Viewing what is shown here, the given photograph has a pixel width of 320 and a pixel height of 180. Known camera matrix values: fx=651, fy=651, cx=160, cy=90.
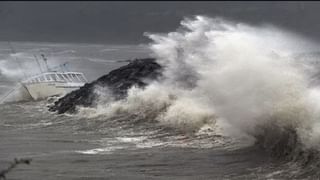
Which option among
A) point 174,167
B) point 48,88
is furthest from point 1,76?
point 174,167

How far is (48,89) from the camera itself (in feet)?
122

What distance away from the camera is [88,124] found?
23797 mm

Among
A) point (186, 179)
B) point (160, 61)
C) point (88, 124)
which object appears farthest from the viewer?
point (160, 61)

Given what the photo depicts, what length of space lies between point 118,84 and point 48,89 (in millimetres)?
7518

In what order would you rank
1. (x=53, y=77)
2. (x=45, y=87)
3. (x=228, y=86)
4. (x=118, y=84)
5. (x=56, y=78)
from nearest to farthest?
1. (x=228, y=86)
2. (x=118, y=84)
3. (x=45, y=87)
4. (x=56, y=78)
5. (x=53, y=77)

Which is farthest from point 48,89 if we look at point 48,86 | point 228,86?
point 228,86

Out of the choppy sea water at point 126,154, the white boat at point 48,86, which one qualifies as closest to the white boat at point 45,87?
the white boat at point 48,86

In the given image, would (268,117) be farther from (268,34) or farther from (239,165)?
(268,34)

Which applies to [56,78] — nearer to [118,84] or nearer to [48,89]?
[48,89]

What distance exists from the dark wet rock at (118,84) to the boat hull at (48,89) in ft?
13.8

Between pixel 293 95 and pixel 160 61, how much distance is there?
13285 millimetres

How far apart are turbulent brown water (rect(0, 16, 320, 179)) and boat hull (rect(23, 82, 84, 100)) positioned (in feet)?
28.9

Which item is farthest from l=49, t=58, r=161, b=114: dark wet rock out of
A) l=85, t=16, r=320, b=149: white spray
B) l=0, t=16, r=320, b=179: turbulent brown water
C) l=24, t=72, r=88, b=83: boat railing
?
l=24, t=72, r=88, b=83: boat railing

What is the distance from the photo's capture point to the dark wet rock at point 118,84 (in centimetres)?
2939
